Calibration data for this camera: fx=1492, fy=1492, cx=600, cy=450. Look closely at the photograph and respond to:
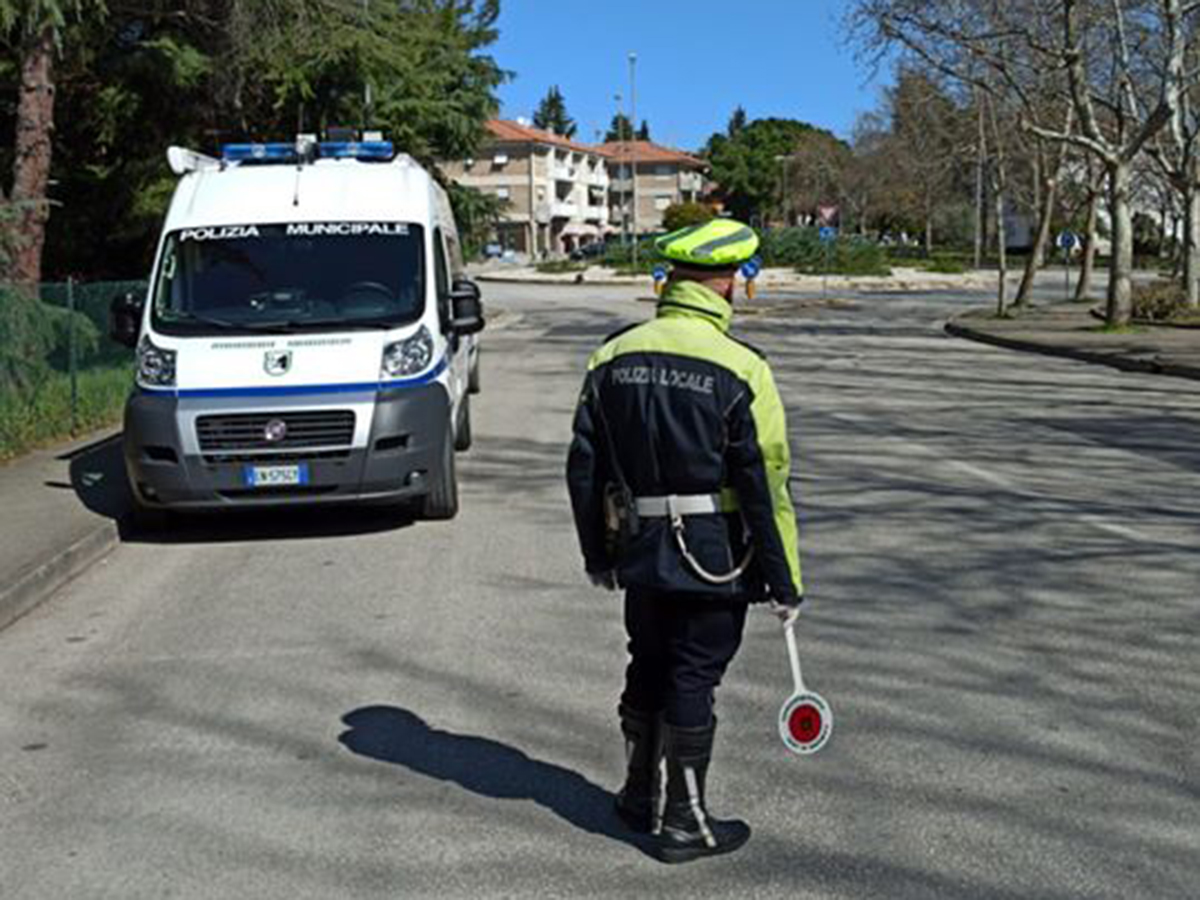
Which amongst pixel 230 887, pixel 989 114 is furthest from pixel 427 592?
pixel 989 114

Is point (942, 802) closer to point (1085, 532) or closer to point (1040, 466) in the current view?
point (1085, 532)

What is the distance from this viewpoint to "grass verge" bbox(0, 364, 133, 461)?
43.5ft

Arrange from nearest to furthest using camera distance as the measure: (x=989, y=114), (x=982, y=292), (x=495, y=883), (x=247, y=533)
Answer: (x=495, y=883) < (x=247, y=533) < (x=989, y=114) < (x=982, y=292)

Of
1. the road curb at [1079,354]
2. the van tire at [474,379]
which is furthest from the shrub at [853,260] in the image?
the van tire at [474,379]

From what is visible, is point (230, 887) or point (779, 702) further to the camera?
point (779, 702)

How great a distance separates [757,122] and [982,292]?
7062 cm

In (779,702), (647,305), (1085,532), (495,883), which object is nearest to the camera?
(495,883)

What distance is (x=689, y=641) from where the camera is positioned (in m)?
4.27

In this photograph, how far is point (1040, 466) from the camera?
480 inches

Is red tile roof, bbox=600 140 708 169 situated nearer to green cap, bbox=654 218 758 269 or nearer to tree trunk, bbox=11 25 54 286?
tree trunk, bbox=11 25 54 286

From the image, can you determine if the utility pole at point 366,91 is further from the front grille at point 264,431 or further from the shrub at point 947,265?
the shrub at point 947,265

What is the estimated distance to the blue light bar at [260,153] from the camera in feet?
37.7

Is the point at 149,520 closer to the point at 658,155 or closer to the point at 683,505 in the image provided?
the point at 683,505

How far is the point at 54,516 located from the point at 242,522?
4.05ft
